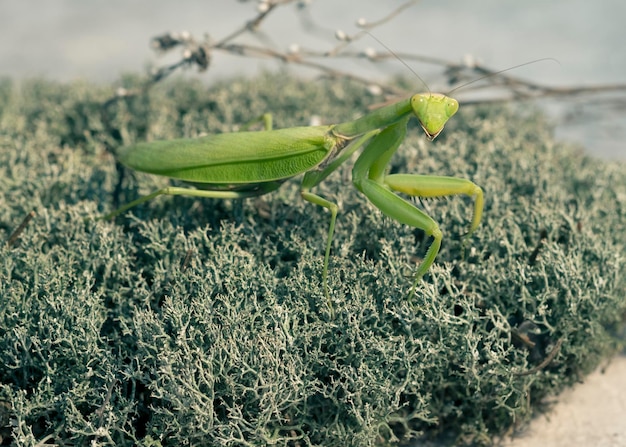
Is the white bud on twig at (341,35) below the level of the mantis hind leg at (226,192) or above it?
above

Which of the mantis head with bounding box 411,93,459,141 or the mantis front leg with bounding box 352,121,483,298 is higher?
the mantis head with bounding box 411,93,459,141

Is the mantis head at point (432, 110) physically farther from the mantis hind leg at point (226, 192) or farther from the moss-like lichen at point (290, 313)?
the mantis hind leg at point (226, 192)

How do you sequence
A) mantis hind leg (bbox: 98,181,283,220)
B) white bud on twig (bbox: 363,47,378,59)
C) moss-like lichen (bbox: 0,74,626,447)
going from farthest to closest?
white bud on twig (bbox: 363,47,378,59)
mantis hind leg (bbox: 98,181,283,220)
moss-like lichen (bbox: 0,74,626,447)

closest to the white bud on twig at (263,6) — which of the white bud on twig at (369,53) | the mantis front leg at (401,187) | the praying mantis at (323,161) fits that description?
the white bud on twig at (369,53)

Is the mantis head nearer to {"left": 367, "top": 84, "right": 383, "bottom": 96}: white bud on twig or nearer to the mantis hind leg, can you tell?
the mantis hind leg

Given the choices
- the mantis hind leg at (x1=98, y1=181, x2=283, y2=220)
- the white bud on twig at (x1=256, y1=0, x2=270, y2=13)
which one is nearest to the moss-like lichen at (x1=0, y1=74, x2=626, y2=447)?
the mantis hind leg at (x1=98, y1=181, x2=283, y2=220)

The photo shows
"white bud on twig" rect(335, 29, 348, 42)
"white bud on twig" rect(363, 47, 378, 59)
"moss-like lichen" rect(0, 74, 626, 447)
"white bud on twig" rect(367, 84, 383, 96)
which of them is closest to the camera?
"moss-like lichen" rect(0, 74, 626, 447)

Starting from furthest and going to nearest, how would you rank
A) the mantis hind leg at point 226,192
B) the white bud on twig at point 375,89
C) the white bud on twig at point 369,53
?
the white bud on twig at point 375,89 < the white bud on twig at point 369,53 < the mantis hind leg at point 226,192

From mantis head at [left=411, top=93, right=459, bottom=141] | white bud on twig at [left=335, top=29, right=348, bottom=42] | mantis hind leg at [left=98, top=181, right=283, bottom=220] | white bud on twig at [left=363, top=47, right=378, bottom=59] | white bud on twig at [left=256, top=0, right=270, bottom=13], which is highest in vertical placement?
white bud on twig at [left=256, top=0, right=270, bottom=13]
